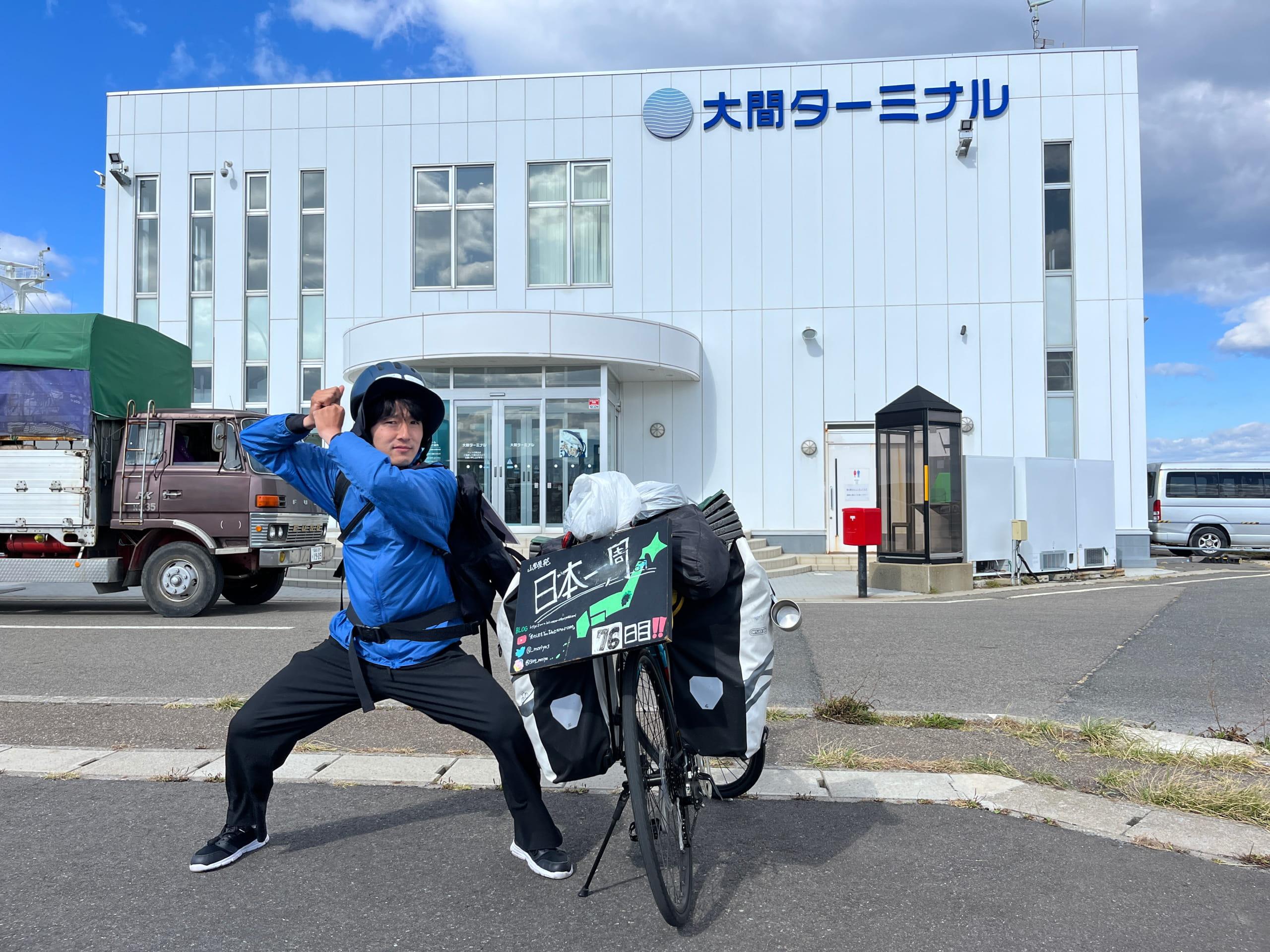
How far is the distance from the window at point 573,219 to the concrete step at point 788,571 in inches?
289

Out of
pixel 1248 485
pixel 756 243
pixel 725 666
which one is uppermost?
pixel 756 243

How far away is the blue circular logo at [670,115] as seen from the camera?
21.5 metres

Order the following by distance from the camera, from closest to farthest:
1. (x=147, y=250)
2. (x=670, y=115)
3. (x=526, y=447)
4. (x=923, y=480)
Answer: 1. (x=923, y=480)
2. (x=526, y=447)
3. (x=670, y=115)
4. (x=147, y=250)

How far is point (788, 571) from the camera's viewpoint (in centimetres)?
1861

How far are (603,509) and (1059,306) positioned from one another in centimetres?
2042

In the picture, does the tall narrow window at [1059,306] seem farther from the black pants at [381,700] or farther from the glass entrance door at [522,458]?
the black pants at [381,700]

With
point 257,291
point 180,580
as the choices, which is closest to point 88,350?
point 180,580

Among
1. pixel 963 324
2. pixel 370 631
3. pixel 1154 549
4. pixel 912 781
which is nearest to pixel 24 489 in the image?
pixel 370 631

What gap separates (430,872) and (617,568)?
1406mm

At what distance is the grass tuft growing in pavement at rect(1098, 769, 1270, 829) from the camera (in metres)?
4.11

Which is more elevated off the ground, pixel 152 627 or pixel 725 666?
pixel 725 666

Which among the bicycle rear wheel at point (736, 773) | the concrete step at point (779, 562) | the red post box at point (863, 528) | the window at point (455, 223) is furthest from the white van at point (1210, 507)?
the bicycle rear wheel at point (736, 773)

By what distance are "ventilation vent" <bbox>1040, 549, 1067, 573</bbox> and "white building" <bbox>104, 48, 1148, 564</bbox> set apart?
12.1 feet

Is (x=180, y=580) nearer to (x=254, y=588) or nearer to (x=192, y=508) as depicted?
(x=192, y=508)
